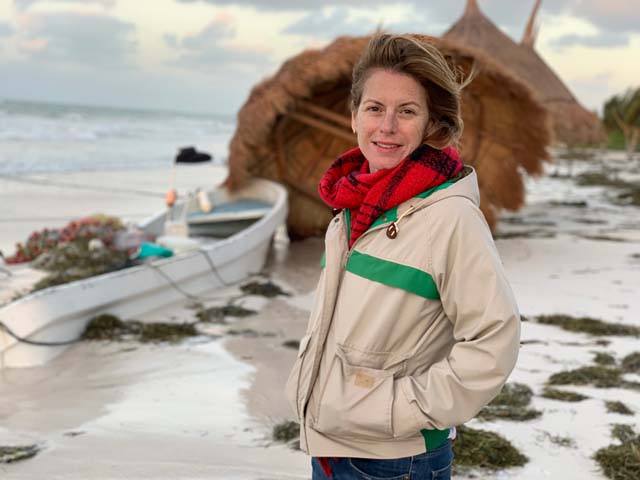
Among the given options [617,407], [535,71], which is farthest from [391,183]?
[535,71]

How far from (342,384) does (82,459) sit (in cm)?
200

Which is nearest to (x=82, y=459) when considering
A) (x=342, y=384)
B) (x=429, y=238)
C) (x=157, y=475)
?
(x=157, y=475)

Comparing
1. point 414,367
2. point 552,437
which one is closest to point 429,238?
point 414,367

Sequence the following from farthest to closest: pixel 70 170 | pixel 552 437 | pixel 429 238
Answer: pixel 70 170, pixel 552 437, pixel 429 238

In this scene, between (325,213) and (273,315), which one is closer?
(273,315)

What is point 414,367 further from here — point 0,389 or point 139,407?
point 0,389

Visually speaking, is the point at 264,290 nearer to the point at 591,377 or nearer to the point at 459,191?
the point at 591,377

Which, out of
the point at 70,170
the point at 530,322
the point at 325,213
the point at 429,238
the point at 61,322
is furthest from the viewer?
the point at 70,170

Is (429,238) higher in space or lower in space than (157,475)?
higher

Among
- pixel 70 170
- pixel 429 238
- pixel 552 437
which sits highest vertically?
pixel 429 238

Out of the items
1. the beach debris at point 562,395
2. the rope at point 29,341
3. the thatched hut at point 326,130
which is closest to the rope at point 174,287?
the rope at point 29,341

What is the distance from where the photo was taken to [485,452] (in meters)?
3.05

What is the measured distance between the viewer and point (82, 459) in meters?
3.05

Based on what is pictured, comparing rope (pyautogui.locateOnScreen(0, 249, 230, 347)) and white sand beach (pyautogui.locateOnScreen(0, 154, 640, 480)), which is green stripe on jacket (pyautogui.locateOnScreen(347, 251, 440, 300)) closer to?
white sand beach (pyautogui.locateOnScreen(0, 154, 640, 480))
